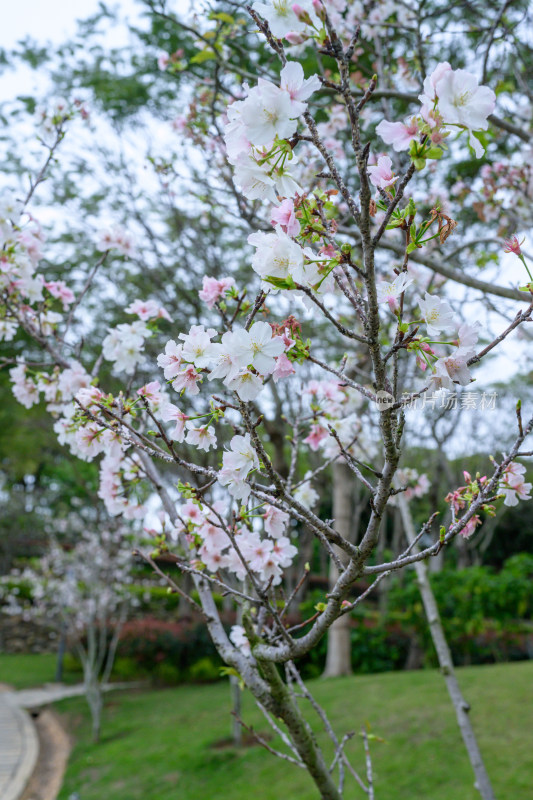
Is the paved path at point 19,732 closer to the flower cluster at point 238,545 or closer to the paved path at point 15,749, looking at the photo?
the paved path at point 15,749

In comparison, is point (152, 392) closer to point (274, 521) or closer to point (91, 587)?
point (274, 521)

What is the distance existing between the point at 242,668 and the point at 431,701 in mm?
4863

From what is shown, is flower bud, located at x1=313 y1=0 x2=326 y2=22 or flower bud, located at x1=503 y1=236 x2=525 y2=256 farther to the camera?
flower bud, located at x1=503 y1=236 x2=525 y2=256

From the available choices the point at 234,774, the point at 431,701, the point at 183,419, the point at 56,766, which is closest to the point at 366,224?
the point at 183,419

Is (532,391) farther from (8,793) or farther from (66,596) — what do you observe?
(8,793)

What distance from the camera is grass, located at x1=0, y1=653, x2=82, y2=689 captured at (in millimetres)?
10172

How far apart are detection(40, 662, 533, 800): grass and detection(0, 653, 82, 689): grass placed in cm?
352

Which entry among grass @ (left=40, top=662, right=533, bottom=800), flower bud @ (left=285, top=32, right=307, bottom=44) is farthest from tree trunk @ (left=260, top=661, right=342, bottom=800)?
grass @ (left=40, top=662, right=533, bottom=800)

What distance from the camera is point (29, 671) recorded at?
1109 centimetres

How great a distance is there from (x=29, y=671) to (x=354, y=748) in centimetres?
841

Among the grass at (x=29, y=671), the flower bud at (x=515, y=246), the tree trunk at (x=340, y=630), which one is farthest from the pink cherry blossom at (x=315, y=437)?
the grass at (x=29, y=671)

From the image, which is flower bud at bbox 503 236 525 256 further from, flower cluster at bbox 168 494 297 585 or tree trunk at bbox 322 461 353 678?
tree trunk at bbox 322 461 353 678

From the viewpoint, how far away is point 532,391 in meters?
14.8

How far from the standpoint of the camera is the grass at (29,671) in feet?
33.4
